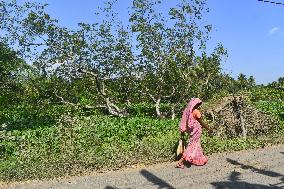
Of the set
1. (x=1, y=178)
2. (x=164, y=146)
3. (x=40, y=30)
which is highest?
(x=40, y=30)

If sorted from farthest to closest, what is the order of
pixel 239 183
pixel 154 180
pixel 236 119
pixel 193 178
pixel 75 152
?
pixel 236 119, pixel 75 152, pixel 154 180, pixel 193 178, pixel 239 183

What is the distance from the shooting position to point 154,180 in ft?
31.0

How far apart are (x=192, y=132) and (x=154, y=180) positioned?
1734 millimetres

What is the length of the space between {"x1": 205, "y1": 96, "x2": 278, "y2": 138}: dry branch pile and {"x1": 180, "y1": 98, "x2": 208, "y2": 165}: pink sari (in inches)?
180

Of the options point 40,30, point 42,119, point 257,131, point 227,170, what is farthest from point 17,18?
point 227,170

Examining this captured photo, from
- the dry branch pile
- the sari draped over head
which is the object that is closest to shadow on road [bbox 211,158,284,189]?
the sari draped over head

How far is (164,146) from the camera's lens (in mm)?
12477

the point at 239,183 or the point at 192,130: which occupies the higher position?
the point at 192,130

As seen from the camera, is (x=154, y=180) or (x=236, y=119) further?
(x=236, y=119)

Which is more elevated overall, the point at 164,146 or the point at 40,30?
the point at 40,30

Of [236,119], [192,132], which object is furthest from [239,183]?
[236,119]

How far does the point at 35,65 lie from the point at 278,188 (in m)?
16.9

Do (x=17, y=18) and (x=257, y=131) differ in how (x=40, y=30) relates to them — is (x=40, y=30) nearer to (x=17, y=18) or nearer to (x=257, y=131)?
(x=17, y=18)

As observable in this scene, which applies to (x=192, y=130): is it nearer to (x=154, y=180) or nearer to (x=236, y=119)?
(x=154, y=180)
